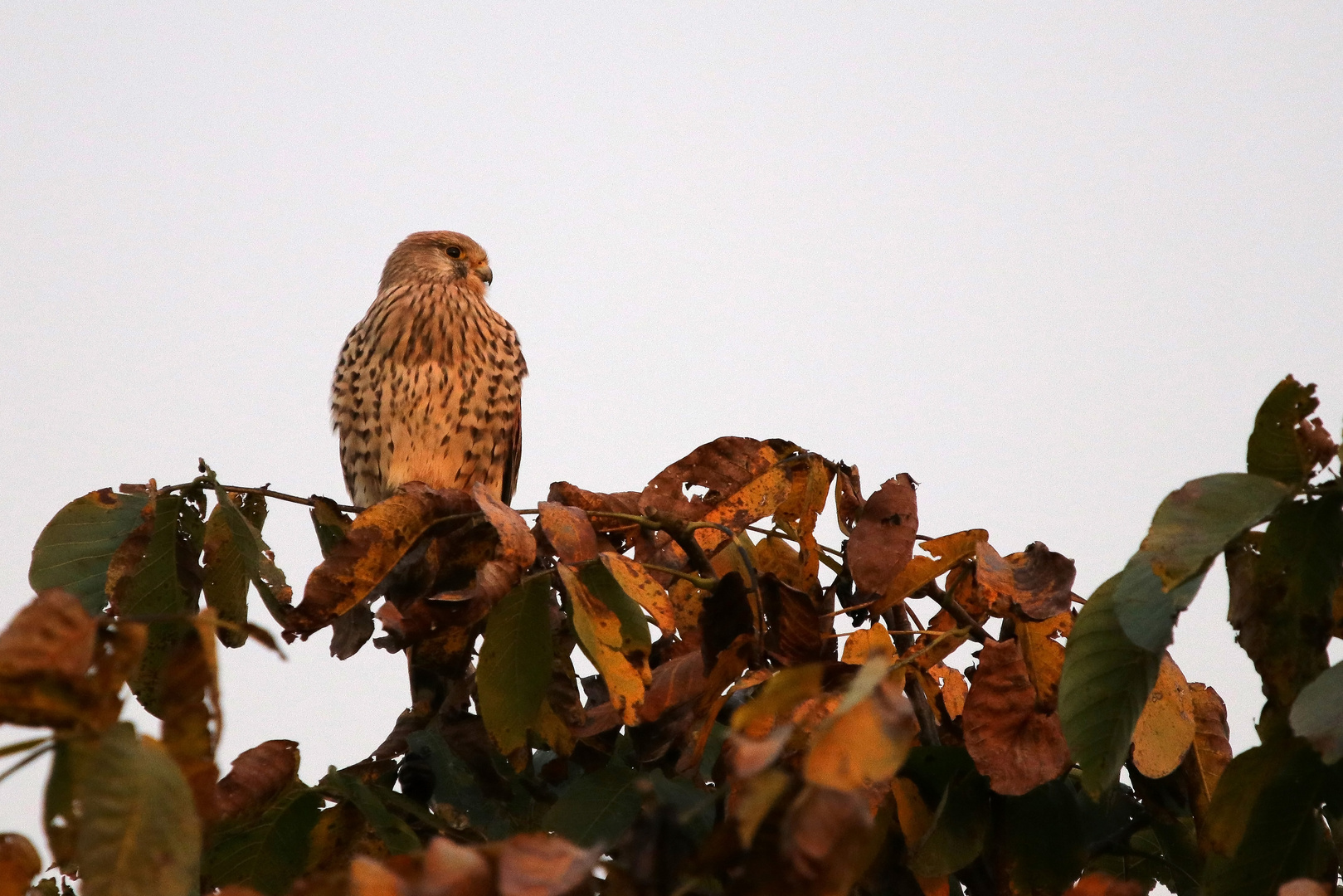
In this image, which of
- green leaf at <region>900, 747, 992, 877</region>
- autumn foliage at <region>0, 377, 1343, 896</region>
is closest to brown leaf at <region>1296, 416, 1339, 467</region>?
autumn foliage at <region>0, 377, 1343, 896</region>

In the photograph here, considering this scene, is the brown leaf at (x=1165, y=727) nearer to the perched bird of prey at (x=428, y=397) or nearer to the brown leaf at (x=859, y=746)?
the brown leaf at (x=859, y=746)

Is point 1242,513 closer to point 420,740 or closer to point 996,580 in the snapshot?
point 996,580

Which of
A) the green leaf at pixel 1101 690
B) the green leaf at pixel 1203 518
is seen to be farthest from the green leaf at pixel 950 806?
the green leaf at pixel 1203 518

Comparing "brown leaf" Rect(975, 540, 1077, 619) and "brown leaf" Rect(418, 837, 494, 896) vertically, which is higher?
"brown leaf" Rect(975, 540, 1077, 619)

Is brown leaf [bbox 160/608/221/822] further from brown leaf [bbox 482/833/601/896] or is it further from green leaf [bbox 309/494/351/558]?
green leaf [bbox 309/494/351/558]

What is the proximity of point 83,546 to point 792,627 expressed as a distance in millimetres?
1287

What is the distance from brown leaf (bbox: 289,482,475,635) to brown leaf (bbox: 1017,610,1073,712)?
103 cm

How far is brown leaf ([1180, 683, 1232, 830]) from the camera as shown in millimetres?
2281

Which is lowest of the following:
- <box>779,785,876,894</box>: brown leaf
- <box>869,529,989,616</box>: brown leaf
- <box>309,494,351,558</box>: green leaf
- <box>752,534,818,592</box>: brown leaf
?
<box>779,785,876,894</box>: brown leaf

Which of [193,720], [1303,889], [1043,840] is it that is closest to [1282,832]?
[1303,889]

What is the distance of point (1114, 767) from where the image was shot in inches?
69.0

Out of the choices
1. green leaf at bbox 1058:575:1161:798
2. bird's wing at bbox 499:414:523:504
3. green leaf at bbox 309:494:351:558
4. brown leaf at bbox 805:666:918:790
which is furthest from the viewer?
bird's wing at bbox 499:414:523:504

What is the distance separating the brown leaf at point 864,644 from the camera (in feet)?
7.00

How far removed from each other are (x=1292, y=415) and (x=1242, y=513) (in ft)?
0.46
